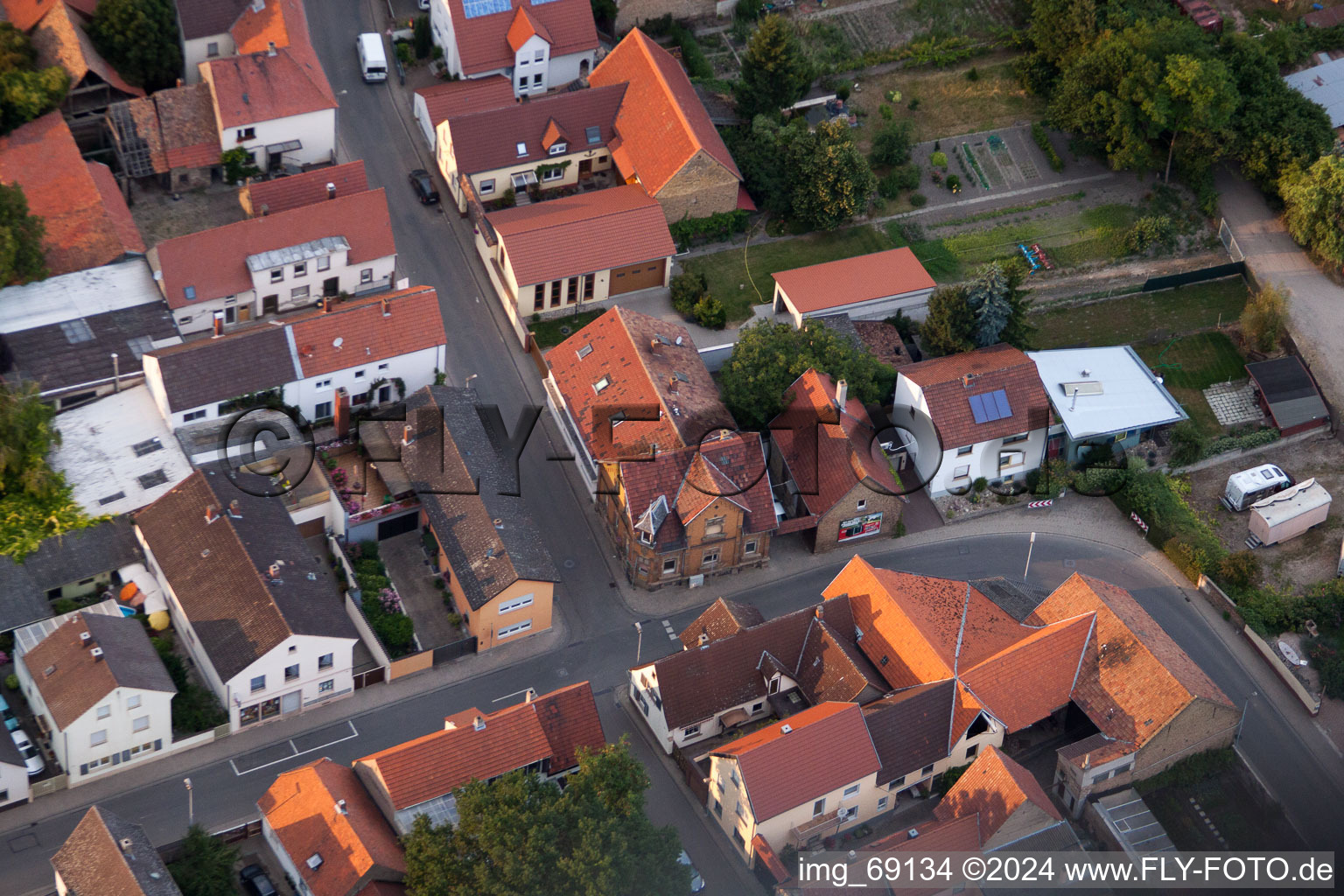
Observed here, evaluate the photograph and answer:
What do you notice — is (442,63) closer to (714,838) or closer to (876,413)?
(876,413)

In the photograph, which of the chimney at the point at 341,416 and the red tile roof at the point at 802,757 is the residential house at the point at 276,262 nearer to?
the chimney at the point at 341,416

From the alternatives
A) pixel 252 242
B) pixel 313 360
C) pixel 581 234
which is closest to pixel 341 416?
pixel 313 360

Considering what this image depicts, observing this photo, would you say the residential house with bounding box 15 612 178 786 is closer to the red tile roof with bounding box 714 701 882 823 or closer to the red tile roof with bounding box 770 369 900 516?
the red tile roof with bounding box 714 701 882 823

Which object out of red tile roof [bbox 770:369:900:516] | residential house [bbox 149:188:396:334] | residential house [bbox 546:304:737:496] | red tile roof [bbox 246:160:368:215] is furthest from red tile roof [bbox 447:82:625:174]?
red tile roof [bbox 770:369:900:516]

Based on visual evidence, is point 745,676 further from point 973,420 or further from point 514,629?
point 973,420

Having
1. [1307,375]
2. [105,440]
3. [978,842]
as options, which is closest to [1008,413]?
[1307,375]

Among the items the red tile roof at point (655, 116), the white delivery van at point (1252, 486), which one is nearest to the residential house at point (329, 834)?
the red tile roof at point (655, 116)

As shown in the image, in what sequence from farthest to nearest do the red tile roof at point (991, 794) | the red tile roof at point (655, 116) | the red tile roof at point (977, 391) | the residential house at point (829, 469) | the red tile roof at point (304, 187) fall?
the red tile roof at point (655, 116)
the red tile roof at point (304, 187)
the red tile roof at point (977, 391)
the residential house at point (829, 469)
the red tile roof at point (991, 794)
